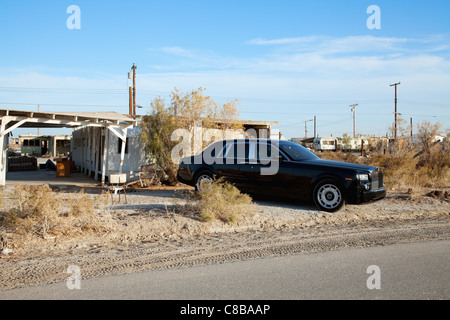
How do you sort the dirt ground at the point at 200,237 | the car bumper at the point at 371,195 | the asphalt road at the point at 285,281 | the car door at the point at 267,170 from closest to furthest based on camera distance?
the asphalt road at the point at 285,281 < the dirt ground at the point at 200,237 < the car bumper at the point at 371,195 < the car door at the point at 267,170

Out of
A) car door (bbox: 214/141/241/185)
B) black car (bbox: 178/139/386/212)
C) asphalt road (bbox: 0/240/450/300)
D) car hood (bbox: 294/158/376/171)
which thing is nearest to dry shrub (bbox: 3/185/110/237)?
asphalt road (bbox: 0/240/450/300)

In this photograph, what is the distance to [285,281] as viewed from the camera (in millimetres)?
4316

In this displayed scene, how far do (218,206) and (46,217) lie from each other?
3.17 metres

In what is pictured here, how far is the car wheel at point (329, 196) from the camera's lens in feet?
27.0

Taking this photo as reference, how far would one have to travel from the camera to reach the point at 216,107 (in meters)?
16.0

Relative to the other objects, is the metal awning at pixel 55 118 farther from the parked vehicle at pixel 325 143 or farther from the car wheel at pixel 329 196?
the parked vehicle at pixel 325 143

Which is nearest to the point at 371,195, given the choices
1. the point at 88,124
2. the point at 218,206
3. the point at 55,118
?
the point at 218,206

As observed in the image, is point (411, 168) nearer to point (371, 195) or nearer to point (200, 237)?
point (371, 195)

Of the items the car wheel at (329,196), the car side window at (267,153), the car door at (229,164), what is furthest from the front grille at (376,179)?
the car door at (229,164)

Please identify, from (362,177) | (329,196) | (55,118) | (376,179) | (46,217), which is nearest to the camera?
(46,217)

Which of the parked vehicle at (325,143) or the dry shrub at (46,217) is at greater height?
the parked vehicle at (325,143)

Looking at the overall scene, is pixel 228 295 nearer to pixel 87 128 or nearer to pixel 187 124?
pixel 187 124
